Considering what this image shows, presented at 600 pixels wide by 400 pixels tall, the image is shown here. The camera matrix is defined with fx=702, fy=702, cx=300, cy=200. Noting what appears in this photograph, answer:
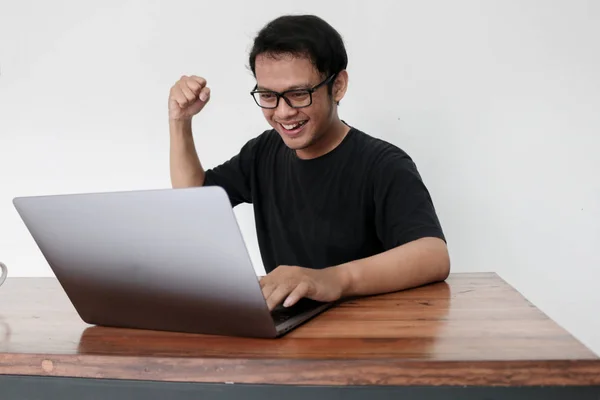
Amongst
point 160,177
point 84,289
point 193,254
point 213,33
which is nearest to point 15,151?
point 160,177

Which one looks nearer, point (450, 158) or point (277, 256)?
point (277, 256)

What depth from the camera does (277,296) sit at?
945mm

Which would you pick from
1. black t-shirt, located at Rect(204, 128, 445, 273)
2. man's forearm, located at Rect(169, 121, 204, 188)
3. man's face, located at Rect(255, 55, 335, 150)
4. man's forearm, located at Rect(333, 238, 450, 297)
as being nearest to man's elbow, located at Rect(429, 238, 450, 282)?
man's forearm, located at Rect(333, 238, 450, 297)

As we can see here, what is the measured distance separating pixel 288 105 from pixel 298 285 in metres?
0.59

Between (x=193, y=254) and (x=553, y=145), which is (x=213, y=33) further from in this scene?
(x=193, y=254)

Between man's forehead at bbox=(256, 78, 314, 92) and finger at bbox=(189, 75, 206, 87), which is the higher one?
finger at bbox=(189, 75, 206, 87)

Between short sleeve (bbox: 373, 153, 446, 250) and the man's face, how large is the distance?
6.8 inches

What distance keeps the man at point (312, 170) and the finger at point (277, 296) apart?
33 centimetres

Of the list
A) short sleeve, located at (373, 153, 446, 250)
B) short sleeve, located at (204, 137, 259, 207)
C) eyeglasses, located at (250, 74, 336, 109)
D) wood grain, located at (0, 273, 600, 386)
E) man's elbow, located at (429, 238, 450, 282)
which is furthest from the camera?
short sleeve, located at (204, 137, 259, 207)

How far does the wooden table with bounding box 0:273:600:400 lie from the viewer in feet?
2.36

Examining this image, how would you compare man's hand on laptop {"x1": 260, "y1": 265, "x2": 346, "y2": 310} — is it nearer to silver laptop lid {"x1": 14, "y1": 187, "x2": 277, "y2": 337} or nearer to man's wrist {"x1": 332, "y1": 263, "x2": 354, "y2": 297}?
man's wrist {"x1": 332, "y1": 263, "x2": 354, "y2": 297}

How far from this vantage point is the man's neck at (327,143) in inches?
65.2

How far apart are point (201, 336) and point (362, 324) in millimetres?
209

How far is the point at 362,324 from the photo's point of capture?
3.02 feet
